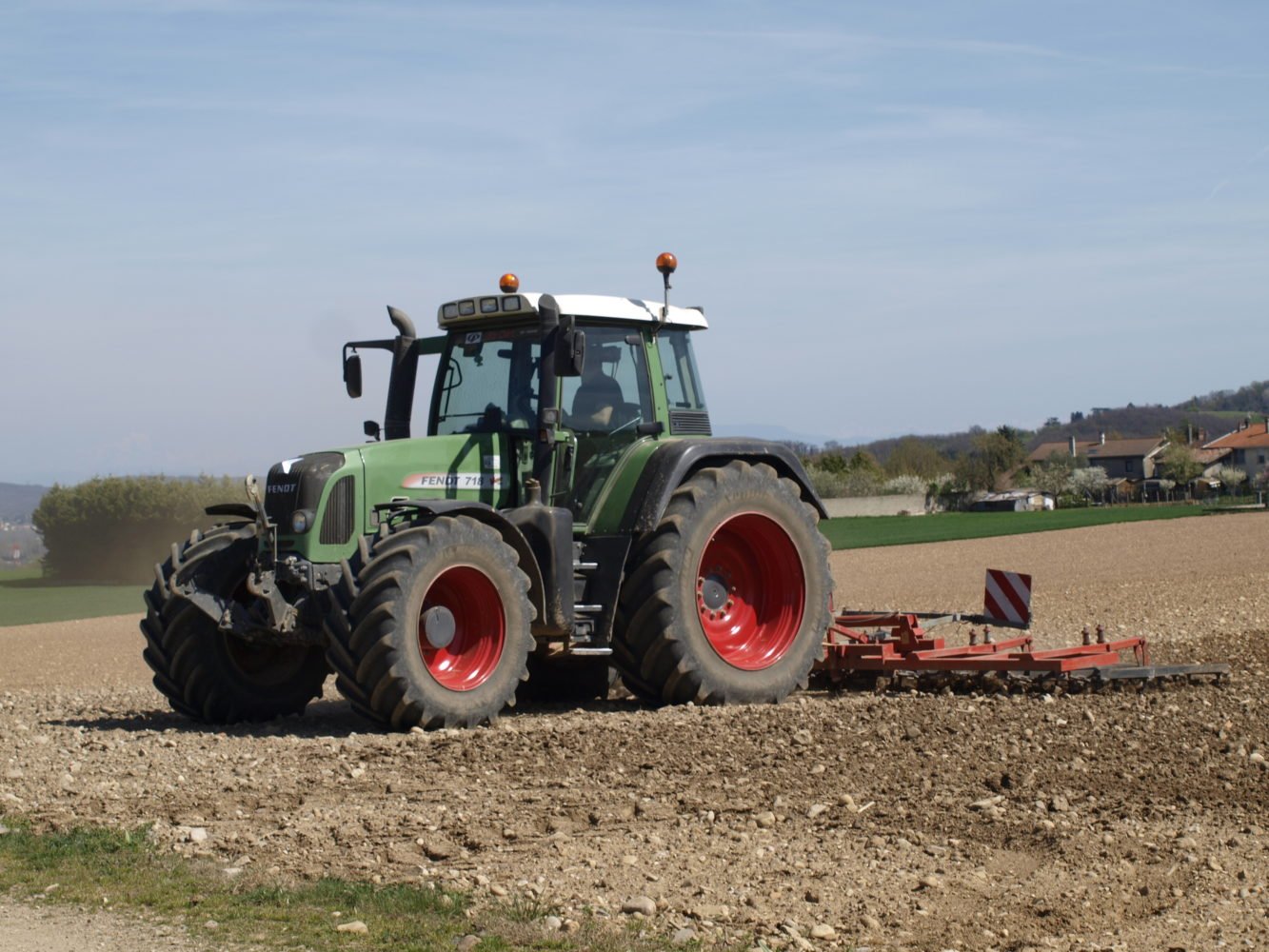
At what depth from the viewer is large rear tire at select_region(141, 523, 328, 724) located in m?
9.60

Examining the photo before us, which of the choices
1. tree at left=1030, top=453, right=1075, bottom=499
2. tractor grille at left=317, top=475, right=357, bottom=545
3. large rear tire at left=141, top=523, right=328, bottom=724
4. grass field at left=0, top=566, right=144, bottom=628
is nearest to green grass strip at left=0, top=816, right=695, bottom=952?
tractor grille at left=317, top=475, right=357, bottom=545

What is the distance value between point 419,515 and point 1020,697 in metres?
4.10

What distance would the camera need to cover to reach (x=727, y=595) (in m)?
10.9

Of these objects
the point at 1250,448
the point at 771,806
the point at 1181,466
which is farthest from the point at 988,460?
the point at 771,806

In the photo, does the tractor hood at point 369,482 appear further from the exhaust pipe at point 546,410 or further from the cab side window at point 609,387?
the cab side window at point 609,387

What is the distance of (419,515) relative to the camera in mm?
9391

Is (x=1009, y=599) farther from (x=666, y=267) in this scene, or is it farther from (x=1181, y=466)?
(x=1181, y=466)

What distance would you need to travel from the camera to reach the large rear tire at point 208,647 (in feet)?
31.5

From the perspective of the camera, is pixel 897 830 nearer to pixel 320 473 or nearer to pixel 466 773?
pixel 466 773

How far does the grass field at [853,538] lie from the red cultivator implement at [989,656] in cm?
2616

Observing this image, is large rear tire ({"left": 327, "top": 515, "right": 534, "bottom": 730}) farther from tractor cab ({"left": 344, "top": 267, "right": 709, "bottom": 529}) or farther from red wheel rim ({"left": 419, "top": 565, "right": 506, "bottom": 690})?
tractor cab ({"left": 344, "top": 267, "right": 709, "bottom": 529})

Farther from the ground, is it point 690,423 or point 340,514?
point 690,423

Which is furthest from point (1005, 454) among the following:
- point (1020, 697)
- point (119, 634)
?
point (1020, 697)

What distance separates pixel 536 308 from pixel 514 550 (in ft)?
5.79
